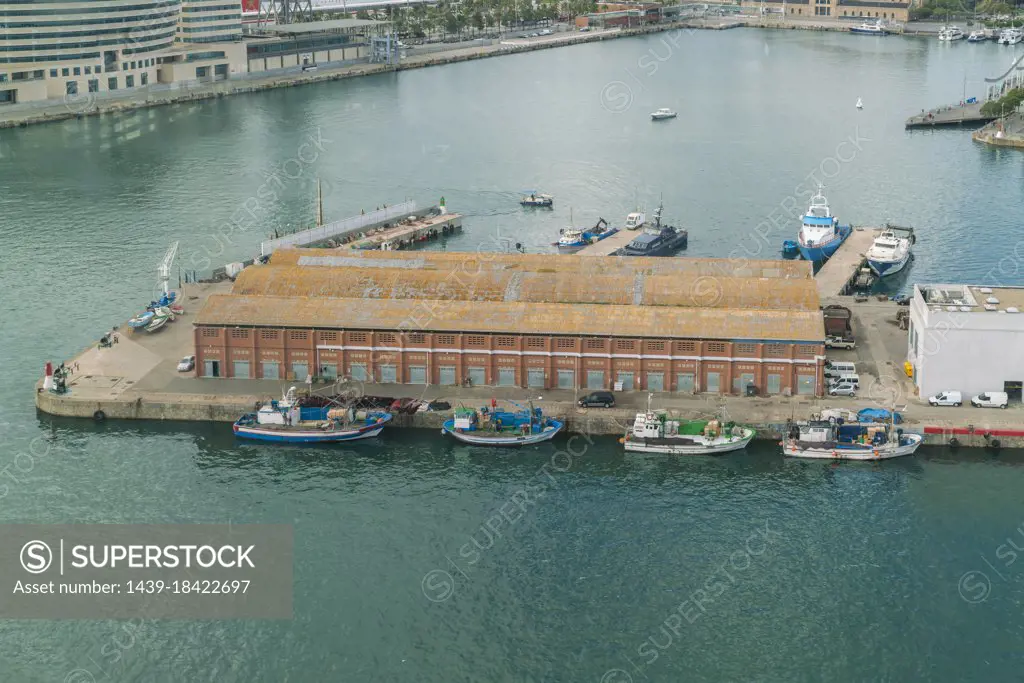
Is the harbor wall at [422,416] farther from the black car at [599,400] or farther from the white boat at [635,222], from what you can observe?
the white boat at [635,222]

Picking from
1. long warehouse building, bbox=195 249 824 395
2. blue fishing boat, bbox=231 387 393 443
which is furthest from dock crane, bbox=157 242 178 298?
blue fishing boat, bbox=231 387 393 443

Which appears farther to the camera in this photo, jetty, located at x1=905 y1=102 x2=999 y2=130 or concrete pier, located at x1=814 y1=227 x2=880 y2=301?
jetty, located at x1=905 y1=102 x2=999 y2=130

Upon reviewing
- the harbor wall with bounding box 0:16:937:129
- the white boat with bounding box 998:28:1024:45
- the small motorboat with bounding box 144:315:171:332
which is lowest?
the small motorboat with bounding box 144:315:171:332

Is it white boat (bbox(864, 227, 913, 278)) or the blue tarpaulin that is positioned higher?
white boat (bbox(864, 227, 913, 278))

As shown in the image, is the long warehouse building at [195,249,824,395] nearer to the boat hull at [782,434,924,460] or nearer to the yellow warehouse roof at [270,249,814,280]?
the yellow warehouse roof at [270,249,814,280]

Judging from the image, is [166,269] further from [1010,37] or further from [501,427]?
[1010,37]

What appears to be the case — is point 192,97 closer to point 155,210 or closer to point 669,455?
point 155,210
